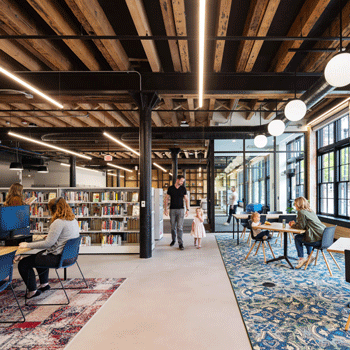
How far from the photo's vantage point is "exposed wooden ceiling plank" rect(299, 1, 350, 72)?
3.96 m

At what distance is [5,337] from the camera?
2.88 metres

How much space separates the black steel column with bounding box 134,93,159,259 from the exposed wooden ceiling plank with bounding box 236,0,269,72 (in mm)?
2224

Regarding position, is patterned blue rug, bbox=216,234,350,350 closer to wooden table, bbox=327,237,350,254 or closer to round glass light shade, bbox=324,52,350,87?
wooden table, bbox=327,237,350,254

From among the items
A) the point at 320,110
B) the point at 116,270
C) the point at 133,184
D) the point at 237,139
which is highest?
the point at 320,110

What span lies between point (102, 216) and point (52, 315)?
11.7ft

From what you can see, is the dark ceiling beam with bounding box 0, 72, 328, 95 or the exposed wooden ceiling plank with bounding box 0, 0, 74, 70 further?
the dark ceiling beam with bounding box 0, 72, 328, 95

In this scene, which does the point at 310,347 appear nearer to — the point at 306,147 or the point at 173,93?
the point at 173,93

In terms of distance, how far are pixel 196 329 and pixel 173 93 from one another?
4728mm

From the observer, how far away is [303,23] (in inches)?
157

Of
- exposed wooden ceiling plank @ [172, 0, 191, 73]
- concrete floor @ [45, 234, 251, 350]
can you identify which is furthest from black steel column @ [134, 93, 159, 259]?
exposed wooden ceiling plank @ [172, 0, 191, 73]

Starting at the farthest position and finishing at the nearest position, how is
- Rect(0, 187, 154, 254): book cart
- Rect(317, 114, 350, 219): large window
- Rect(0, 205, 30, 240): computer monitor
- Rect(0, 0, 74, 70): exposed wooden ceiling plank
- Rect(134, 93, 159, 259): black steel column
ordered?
1. Rect(317, 114, 350, 219): large window
2. Rect(0, 187, 154, 254): book cart
3. Rect(134, 93, 159, 259): black steel column
4. Rect(0, 205, 30, 240): computer monitor
5. Rect(0, 0, 74, 70): exposed wooden ceiling plank

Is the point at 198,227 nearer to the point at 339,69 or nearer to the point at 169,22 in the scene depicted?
the point at 169,22

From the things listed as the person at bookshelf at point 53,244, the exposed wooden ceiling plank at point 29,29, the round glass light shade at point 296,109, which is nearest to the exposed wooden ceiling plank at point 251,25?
the round glass light shade at point 296,109

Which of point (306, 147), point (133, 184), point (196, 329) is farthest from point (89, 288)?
point (133, 184)
